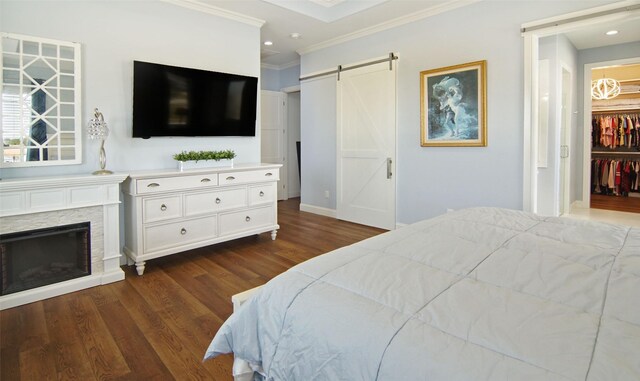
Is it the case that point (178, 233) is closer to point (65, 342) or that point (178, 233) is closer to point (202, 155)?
point (202, 155)

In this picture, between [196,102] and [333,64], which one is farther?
[333,64]

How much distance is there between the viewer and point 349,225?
5.25 meters

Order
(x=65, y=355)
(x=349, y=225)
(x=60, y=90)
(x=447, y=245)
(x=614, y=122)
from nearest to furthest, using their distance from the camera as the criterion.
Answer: (x=447, y=245)
(x=65, y=355)
(x=60, y=90)
(x=349, y=225)
(x=614, y=122)

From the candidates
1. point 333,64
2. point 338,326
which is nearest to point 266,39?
point 333,64

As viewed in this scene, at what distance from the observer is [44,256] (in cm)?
292

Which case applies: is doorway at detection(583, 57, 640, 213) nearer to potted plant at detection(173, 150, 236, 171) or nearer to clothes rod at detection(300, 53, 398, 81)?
clothes rod at detection(300, 53, 398, 81)

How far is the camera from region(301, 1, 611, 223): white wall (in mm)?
3699

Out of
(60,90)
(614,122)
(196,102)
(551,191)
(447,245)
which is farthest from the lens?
(614,122)

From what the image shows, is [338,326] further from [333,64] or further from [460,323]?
[333,64]

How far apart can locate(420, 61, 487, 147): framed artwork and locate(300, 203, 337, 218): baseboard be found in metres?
1.95

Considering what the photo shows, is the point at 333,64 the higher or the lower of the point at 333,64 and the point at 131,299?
the higher

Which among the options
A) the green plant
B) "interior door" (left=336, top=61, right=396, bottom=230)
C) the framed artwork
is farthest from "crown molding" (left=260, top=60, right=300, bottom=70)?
the green plant

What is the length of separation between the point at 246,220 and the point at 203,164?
30.9 inches

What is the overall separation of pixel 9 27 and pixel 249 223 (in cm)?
270
